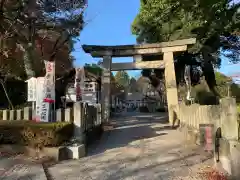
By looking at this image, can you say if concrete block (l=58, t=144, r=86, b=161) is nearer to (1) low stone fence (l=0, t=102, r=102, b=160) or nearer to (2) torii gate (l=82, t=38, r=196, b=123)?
(1) low stone fence (l=0, t=102, r=102, b=160)

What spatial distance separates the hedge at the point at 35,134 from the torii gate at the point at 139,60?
401 inches

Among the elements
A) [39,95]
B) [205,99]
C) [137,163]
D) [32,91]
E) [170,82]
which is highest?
[170,82]

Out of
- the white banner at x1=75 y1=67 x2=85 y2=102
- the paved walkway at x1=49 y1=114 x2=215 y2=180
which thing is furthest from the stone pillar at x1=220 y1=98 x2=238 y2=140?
the white banner at x1=75 y1=67 x2=85 y2=102

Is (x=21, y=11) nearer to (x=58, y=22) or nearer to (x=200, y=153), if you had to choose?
(x=58, y=22)

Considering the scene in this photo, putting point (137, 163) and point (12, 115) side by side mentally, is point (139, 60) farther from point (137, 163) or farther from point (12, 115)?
point (137, 163)

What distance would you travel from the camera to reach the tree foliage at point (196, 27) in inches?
754

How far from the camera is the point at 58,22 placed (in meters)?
16.5

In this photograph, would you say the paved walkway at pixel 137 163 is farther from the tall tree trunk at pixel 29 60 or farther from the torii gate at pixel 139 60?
Result: the torii gate at pixel 139 60

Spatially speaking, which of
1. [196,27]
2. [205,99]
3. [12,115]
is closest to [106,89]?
[205,99]

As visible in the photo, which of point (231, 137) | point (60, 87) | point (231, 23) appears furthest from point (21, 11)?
point (231, 23)

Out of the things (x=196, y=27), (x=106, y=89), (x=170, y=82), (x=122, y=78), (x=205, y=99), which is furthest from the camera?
(x=122, y=78)

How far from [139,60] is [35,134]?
12504 mm

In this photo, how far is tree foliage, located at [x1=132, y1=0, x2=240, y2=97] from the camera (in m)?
19.2

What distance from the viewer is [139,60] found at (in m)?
20.1
